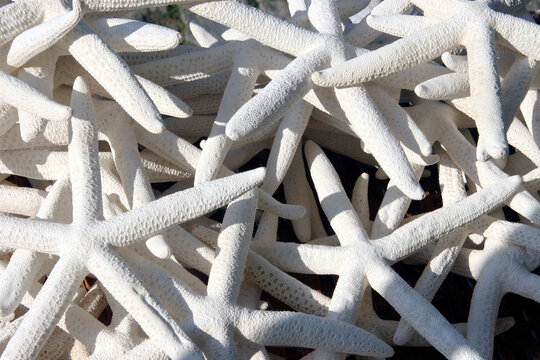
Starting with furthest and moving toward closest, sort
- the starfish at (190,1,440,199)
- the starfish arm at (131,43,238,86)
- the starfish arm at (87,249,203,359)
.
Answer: the starfish arm at (131,43,238,86) < the starfish at (190,1,440,199) < the starfish arm at (87,249,203,359)

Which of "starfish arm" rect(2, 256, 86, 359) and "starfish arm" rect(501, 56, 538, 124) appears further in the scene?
"starfish arm" rect(501, 56, 538, 124)

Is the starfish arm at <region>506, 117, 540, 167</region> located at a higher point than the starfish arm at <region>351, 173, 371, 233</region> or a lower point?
higher

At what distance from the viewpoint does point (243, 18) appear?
75 cm

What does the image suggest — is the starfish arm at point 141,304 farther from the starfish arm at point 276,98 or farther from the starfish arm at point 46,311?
the starfish arm at point 276,98

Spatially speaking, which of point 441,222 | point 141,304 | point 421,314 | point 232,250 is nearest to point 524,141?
point 441,222

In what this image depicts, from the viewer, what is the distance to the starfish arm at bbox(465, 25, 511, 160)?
0.67m

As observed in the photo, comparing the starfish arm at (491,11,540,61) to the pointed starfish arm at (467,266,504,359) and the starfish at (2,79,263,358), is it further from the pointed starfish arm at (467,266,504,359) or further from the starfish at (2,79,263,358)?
the starfish at (2,79,263,358)

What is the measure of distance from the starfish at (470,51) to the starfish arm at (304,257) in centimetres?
18

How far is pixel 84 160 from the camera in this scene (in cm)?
67

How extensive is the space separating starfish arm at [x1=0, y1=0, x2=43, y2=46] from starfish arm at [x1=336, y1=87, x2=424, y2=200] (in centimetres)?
34

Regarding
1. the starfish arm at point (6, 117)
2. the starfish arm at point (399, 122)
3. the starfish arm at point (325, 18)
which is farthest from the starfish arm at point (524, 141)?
the starfish arm at point (6, 117)

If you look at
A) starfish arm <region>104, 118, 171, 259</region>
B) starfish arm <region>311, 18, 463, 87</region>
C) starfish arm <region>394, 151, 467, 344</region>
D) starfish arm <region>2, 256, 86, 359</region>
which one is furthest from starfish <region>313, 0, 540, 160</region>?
starfish arm <region>2, 256, 86, 359</region>

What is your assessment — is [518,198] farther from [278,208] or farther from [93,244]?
A: [93,244]

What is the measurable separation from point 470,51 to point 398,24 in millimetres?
89
